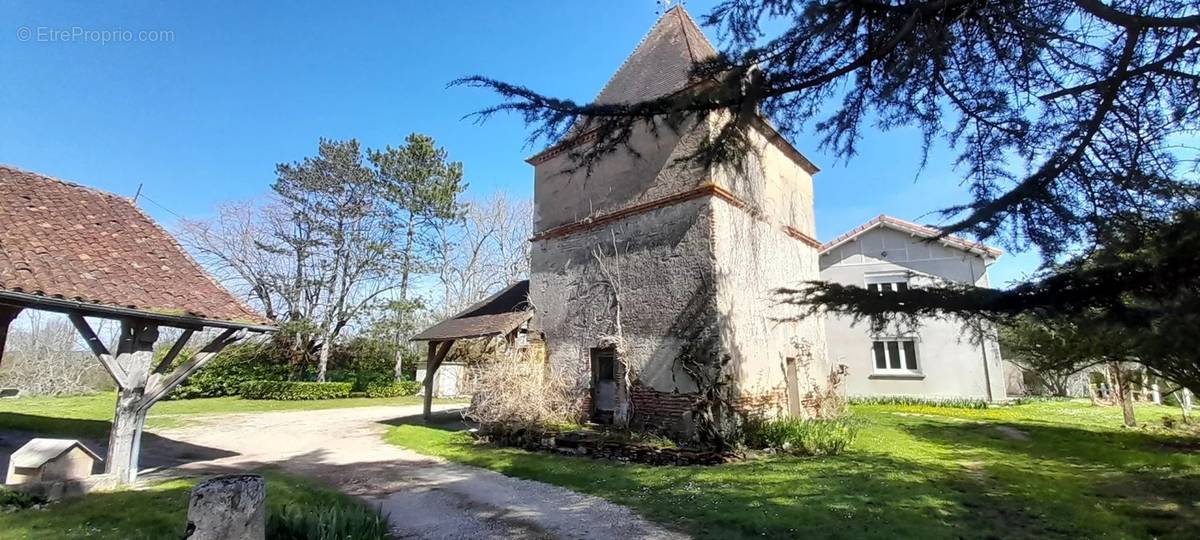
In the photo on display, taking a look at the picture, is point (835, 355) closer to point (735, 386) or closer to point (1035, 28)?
point (735, 386)

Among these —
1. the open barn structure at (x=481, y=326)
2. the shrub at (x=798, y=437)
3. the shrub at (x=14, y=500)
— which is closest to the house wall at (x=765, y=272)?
the shrub at (x=798, y=437)

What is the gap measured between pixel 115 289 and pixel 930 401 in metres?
21.5

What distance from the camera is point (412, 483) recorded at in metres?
7.03

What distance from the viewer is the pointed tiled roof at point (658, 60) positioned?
11469 millimetres

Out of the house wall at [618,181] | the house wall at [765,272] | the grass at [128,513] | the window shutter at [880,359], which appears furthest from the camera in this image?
the window shutter at [880,359]

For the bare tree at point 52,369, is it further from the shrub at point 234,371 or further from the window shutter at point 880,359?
the window shutter at point 880,359

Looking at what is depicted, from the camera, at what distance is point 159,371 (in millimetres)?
7098

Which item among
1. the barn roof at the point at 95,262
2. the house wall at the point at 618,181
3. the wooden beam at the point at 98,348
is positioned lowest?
the wooden beam at the point at 98,348

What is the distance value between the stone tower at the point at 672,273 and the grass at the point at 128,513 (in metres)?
5.70

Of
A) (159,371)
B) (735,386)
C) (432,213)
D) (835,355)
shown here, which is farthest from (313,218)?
(835,355)

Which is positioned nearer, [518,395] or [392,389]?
[518,395]

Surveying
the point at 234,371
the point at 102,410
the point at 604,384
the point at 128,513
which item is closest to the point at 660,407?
the point at 604,384

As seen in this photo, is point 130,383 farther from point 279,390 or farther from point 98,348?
point 279,390

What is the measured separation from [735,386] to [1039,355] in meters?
7.26
